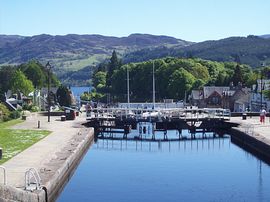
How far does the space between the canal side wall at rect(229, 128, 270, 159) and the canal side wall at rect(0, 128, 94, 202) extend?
17663 mm

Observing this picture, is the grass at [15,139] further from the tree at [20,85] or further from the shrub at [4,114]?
the tree at [20,85]

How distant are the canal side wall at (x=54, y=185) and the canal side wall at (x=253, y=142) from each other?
17.7m

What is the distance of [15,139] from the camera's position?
58.3 m

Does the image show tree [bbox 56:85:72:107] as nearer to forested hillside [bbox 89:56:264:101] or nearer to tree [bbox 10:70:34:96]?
tree [bbox 10:70:34:96]

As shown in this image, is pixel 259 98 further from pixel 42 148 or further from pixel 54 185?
pixel 54 185

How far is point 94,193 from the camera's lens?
40.5 m

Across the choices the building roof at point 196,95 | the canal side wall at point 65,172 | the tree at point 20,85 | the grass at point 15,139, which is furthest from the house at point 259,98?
the tree at point 20,85

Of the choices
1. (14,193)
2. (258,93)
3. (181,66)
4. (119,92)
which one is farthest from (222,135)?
(119,92)

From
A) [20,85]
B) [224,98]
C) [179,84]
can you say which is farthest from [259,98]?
[20,85]

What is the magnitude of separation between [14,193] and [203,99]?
347 feet

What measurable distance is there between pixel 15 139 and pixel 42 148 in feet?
22.2

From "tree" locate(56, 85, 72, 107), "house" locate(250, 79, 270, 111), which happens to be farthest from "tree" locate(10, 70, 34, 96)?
"house" locate(250, 79, 270, 111)

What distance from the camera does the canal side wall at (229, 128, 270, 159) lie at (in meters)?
55.6

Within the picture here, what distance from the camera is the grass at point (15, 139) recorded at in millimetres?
48906
